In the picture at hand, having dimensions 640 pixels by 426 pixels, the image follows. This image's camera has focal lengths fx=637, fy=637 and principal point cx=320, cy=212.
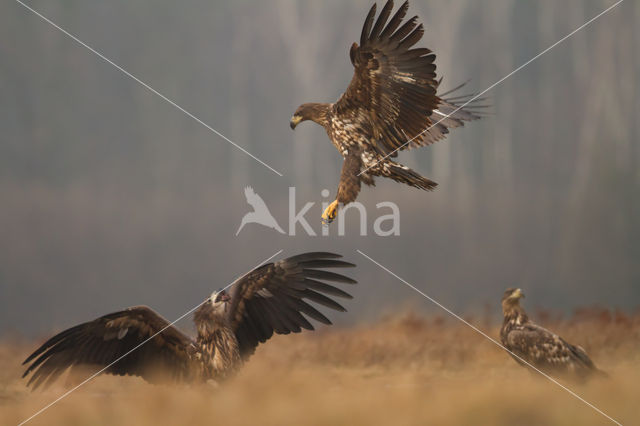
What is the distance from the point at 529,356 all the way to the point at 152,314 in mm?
3149

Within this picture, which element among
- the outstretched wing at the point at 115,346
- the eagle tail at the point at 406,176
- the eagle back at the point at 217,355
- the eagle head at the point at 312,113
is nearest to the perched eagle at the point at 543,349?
the eagle tail at the point at 406,176

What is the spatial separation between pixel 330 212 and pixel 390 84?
1052 millimetres

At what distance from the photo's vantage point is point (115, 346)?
4332 millimetres

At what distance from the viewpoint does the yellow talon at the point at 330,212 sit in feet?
15.5

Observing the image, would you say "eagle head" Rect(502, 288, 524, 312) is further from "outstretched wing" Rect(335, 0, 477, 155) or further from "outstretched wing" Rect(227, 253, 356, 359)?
"outstretched wing" Rect(227, 253, 356, 359)

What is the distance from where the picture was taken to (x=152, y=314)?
14.0 ft

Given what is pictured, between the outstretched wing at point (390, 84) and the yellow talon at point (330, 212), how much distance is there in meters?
0.62

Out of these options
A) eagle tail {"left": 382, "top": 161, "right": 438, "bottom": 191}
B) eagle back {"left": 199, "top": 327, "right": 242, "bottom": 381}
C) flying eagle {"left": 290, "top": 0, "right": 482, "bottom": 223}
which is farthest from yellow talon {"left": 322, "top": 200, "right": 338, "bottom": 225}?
eagle back {"left": 199, "top": 327, "right": 242, "bottom": 381}

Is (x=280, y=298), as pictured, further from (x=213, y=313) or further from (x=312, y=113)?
(x=312, y=113)

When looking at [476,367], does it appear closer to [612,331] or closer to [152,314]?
[612,331]

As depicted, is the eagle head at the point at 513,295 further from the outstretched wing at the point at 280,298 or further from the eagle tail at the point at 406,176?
the outstretched wing at the point at 280,298

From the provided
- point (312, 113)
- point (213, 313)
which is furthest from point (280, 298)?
point (312, 113)

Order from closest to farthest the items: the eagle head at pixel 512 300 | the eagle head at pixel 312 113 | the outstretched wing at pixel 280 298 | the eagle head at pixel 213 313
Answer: the eagle head at pixel 213 313 → the outstretched wing at pixel 280 298 → the eagle head at pixel 312 113 → the eagle head at pixel 512 300

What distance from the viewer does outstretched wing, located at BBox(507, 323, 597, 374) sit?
5273 millimetres
